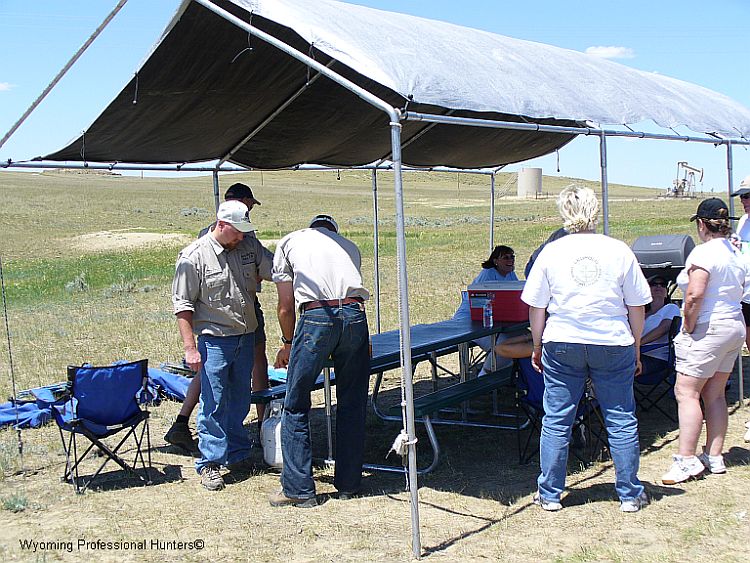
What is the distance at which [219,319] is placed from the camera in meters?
5.15

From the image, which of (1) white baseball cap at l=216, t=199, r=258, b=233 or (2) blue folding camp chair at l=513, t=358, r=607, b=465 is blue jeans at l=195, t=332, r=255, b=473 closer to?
(1) white baseball cap at l=216, t=199, r=258, b=233

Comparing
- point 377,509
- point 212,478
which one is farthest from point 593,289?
point 212,478

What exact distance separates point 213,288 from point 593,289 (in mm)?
2269

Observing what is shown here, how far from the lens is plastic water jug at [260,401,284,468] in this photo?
539 cm

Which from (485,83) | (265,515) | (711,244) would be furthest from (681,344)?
(265,515)

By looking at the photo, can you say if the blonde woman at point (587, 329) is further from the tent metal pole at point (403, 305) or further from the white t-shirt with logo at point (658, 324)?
the white t-shirt with logo at point (658, 324)

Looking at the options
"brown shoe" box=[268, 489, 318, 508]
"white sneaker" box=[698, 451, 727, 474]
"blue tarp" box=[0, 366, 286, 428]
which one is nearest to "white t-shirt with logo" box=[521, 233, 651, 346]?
"white sneaker" box=[698, 451, 727, 474]

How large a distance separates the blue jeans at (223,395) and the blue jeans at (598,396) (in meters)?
1.92

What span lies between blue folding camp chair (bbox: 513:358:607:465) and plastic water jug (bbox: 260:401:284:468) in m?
1.52

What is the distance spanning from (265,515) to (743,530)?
2.45m

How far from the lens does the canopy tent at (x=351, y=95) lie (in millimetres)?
4441

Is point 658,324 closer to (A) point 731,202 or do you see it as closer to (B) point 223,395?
Answer: (A) point 731,202

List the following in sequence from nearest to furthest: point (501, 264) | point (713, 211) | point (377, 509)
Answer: point (377, 509) → point (713, 211) → point (501, 264)

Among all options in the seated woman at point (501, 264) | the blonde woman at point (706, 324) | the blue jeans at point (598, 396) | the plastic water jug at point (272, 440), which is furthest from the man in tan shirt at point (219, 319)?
the seated woman at point (501, 264)
